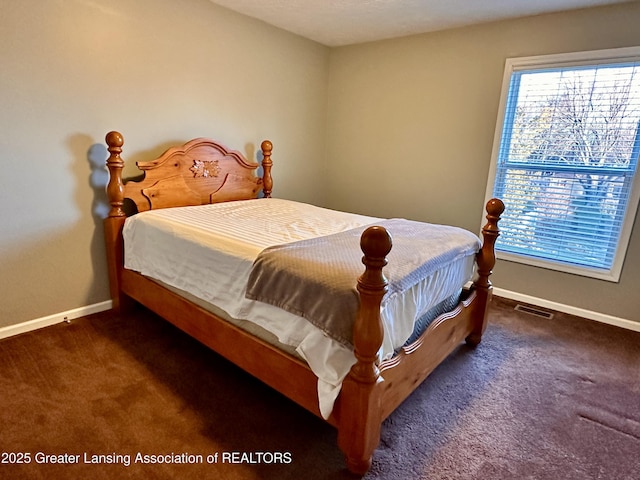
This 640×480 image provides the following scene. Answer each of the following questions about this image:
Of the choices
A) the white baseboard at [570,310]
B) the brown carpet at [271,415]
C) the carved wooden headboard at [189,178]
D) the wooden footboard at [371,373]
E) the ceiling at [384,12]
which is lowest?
the brown carpet at [271,415]

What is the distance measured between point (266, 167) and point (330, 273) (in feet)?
7.35

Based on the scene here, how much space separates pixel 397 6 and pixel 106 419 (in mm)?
3130

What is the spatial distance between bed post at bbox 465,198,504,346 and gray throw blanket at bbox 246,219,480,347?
322 millimetres

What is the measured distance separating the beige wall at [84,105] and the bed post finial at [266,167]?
0.95 feet

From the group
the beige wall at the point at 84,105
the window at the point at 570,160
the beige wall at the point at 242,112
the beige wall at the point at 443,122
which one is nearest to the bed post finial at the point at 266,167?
the beige wall at the point at 242,112

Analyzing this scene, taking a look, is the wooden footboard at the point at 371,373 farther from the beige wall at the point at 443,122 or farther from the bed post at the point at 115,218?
the bed post at the point at 115,218

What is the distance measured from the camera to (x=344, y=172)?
4062 mm

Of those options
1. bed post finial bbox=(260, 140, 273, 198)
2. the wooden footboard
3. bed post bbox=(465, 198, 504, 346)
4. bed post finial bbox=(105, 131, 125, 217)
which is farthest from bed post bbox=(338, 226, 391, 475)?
bed post finial bbox=(260, 140, 273, 198)

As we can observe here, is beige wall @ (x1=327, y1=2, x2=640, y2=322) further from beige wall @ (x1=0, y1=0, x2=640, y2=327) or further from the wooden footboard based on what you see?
the wooden footboard

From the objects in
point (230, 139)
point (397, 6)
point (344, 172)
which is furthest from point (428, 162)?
point (230, 139)

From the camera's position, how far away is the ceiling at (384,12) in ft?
8.64

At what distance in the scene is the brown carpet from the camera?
1470 millimetres

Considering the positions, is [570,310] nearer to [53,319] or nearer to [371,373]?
[371,373]

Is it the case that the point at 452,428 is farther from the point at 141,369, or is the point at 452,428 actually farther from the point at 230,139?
the point at 230,139
